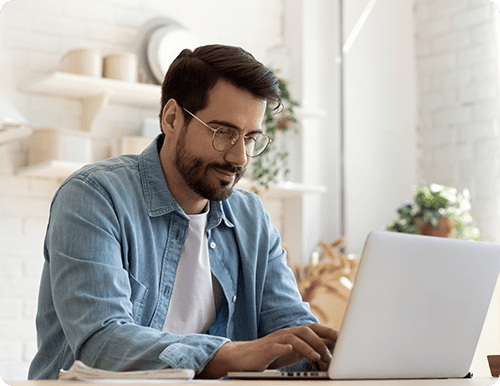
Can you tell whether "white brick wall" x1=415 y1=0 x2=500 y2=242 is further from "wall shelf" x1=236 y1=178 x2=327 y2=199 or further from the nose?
the nose

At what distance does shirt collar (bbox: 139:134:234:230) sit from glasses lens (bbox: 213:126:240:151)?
134 millimetres

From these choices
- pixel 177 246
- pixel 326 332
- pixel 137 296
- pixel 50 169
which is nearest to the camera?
pixel 326 332

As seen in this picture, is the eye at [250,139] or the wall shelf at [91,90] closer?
the eye at [250,139]

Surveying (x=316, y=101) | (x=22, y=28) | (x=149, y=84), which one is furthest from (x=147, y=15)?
(x=316, y=101)

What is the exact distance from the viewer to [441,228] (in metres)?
2.82

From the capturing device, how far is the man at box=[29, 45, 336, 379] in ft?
3.38

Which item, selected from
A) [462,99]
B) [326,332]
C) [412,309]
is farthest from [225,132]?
[462,99]

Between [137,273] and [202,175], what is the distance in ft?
0.91

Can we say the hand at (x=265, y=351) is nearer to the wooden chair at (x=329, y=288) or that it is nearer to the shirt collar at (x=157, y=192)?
the shirt collar at (x=157, y=192)

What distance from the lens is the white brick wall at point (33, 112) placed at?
2.57 meters

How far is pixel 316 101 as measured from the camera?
3.41 meters

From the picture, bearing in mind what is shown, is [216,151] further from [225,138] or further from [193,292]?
[193,292]

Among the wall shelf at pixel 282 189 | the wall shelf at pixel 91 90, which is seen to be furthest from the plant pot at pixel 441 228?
Answer: the wall shelf at pixel 91 90

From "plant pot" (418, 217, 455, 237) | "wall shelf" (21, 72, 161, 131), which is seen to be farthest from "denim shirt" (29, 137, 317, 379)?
"plant pot" (418, 217, 455, 237)
